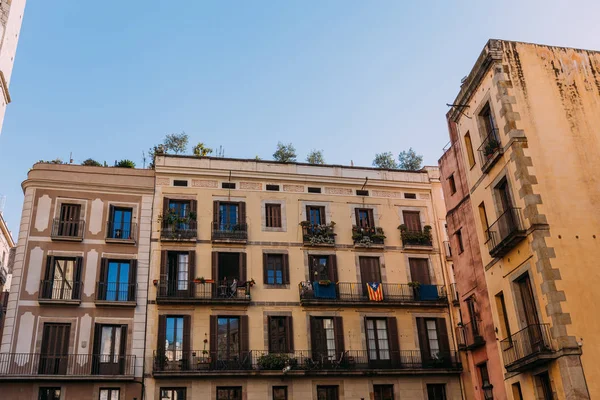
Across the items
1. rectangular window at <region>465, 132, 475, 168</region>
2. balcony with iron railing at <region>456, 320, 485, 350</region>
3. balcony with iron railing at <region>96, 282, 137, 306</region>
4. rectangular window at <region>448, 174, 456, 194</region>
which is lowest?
balcony with iron railing at <region>456, 320, 485, 350</region>

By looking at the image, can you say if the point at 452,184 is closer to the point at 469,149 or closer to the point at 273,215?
the point at 469,149

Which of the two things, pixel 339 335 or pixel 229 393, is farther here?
A: pixel 339 335

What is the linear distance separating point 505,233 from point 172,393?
17.6m

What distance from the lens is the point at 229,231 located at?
115ft

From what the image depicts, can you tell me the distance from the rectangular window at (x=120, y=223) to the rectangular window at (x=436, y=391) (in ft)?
57.1

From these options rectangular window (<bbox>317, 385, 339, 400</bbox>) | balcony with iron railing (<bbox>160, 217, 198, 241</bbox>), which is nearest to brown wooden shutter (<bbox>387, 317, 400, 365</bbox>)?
rectangular window (<bbox>317, 385, 339, 400</bbox>)

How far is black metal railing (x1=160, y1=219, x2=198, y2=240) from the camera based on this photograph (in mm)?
34031

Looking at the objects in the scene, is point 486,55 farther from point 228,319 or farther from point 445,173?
point 228,319

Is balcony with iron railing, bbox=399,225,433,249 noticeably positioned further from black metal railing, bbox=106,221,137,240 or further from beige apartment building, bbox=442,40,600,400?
black metal railing, bbox=106,221,137,240

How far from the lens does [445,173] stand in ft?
103

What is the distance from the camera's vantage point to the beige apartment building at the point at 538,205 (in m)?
19.8

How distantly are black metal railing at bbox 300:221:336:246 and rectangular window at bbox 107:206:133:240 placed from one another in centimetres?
931

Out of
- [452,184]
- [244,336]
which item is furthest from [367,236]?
[244,336]

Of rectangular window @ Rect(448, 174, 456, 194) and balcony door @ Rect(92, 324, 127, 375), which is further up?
rectangular window @ Rect(448, 174, 456, 194)
